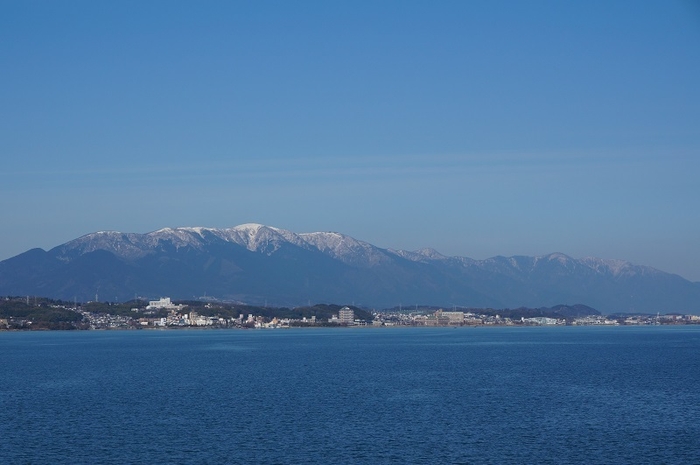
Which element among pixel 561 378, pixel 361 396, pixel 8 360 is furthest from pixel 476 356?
pixel 8 360

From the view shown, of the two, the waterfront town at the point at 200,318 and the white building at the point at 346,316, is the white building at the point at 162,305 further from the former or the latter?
the white building at the point at 346,316

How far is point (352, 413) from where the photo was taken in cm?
2867

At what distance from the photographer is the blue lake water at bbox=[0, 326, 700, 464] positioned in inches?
883

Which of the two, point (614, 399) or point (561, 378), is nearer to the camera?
point (614, 399)

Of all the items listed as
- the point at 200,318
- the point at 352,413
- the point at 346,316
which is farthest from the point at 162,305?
the point at 352,413

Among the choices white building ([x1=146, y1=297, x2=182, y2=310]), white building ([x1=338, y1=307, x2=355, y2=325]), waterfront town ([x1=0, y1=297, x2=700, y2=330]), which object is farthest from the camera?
white building ([x1=338, y1=307, x2=355, y2=325])

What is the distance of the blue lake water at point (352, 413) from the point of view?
22422 mm

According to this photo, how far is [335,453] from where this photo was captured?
22406 mm

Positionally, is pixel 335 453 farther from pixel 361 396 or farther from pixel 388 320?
pixel 388 320

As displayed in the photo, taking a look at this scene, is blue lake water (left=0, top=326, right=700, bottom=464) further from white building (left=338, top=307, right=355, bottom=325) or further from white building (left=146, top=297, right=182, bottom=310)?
white building (left=338, top=307, right=355, bottom=325)

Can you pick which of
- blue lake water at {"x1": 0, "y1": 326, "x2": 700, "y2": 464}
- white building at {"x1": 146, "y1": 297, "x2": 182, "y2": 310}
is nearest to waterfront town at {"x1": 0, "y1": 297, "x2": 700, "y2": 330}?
white building at {"x1": 146, "y1": 297, "x2": 182, "y2": 310}

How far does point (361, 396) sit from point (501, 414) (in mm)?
6587

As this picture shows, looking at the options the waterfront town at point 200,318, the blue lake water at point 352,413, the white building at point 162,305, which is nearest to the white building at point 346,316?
the waterfront town at point 200,318

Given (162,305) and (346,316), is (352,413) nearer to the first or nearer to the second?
(346,316)
